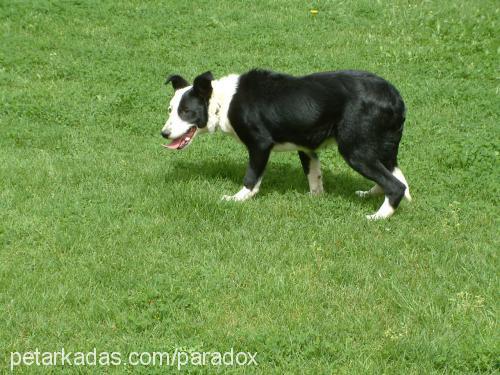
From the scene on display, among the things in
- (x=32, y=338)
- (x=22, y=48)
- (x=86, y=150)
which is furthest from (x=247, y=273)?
(x=22, y=48)

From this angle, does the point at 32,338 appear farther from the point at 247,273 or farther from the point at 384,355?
the point at 384,355

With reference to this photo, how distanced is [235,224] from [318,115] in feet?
4.71

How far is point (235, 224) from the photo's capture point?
258 inches

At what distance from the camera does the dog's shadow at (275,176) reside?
778cm

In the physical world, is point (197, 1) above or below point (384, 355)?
below

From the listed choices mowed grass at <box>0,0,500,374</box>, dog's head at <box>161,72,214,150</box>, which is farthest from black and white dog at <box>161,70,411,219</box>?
mowed grass at <box>0,0,500,374</box>

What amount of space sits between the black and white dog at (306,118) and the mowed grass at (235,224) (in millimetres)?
431

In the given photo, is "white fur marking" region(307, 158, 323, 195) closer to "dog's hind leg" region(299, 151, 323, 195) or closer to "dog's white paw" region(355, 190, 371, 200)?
"dog's hind leg" region(299, 151, 323, 195)

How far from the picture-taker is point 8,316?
4863 millimetres

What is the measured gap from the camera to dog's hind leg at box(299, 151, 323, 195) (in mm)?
7512

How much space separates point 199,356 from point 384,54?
29.0 feet

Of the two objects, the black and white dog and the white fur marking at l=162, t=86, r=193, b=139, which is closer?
the black and white dog

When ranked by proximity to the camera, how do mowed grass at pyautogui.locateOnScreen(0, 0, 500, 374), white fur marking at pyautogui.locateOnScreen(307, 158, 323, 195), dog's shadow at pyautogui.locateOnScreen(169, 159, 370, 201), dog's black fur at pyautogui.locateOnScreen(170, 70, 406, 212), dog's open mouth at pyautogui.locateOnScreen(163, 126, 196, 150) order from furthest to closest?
dog's shadow at pyautogui.locateOnScreen(169, 159, 370, 201) → white fur marking at pyautogui.locateOnScreen(307, 158, 323, 195) → dog's open mouth at pyautogui.locateOnScreen(163, 126, 196, 150) → dog's black fur at pyautogui.locateOnScreen(170, 70, 406, 212) → mowed grass at pyautogui.locateOnScreen(0, 0, 500, 374)

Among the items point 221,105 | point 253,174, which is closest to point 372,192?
point 253,174
